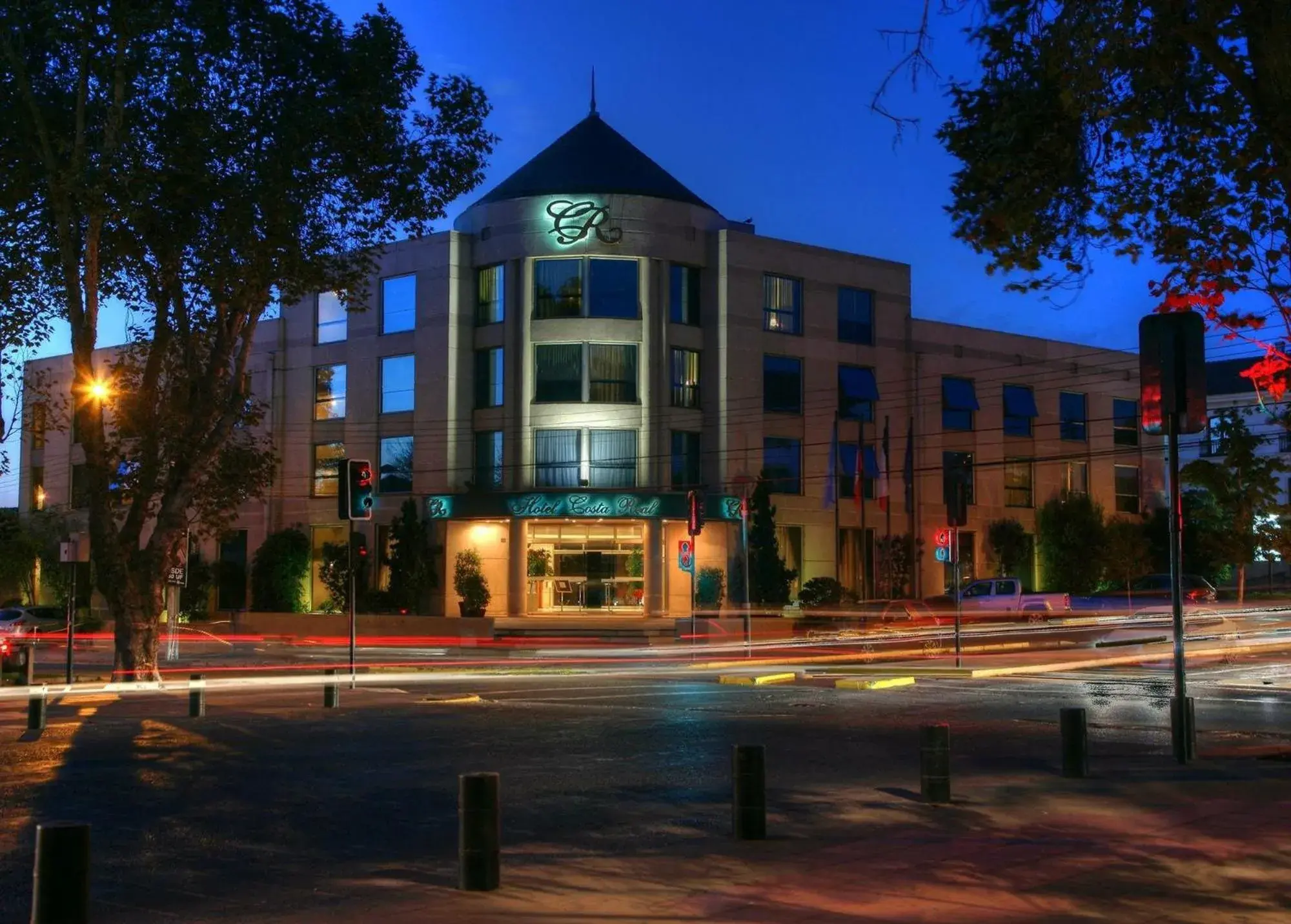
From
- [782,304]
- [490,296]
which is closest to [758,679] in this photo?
[490,296]

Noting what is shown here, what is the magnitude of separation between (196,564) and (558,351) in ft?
60.3

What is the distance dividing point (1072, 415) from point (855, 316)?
1306 centimetres

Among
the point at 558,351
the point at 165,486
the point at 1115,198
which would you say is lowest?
the point at 165,486

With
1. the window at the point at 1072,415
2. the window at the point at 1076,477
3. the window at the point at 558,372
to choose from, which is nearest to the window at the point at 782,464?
the window at the point at 558,372

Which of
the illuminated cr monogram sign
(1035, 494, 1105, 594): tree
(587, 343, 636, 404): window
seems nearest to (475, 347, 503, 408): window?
(587, 343, 636, 404): window

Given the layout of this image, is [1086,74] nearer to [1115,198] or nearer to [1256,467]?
[1115,198]

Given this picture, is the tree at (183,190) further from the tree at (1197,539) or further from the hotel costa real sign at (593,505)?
the tree at (1197,539)

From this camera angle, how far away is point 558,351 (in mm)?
47344

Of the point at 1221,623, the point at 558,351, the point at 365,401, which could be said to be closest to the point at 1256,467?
the point at 1221,623

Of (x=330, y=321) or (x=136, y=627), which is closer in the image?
(x=136, y=627)

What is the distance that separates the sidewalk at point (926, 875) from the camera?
7484 millimetres

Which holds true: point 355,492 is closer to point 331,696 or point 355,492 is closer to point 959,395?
point 331,696

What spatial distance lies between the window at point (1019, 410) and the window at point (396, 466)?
2406 cm

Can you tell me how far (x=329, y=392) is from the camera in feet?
175
